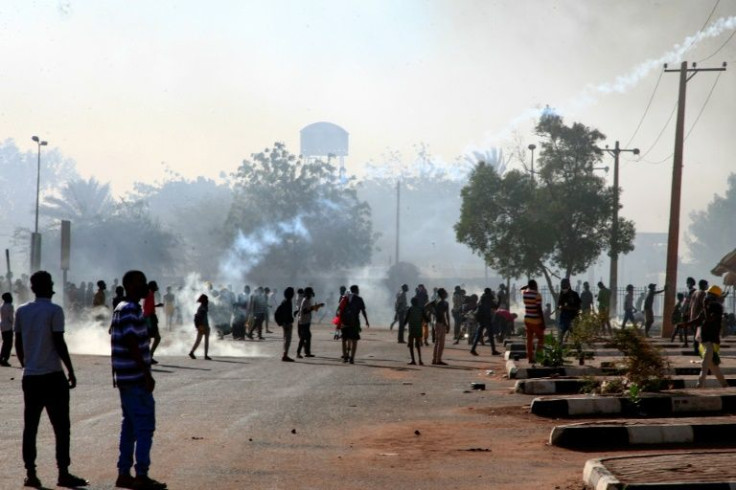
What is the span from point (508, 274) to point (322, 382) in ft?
110

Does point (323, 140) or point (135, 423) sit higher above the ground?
point (323, 140)

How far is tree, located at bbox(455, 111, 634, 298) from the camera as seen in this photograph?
165 ft

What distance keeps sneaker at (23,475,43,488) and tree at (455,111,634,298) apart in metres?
42.3

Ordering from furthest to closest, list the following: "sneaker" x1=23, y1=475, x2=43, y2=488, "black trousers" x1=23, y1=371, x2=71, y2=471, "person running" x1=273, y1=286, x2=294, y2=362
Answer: "person running" x1=273, y1=286, x2=294, y2=362
"black trousers" x1=23, y1=371, x2=71, y2=471
"sneaker" x1=23, y1=475, x2=43, y2=488

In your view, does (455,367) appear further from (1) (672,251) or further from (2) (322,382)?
(1) (672,251)

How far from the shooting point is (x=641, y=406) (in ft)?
45.7

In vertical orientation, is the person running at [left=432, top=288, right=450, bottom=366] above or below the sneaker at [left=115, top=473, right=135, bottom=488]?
above

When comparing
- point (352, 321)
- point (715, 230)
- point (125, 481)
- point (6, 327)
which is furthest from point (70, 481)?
point (715, 230)

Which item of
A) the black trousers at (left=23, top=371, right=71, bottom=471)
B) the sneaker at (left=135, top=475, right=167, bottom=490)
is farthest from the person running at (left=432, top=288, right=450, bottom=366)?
the sneaker at (left=135, top=475, right=167, bottom=490)

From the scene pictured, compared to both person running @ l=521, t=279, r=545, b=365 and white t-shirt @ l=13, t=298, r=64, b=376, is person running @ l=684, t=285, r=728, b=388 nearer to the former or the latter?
person running @ l=521, t=279, r=545, b=365

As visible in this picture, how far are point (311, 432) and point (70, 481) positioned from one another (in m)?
3.95

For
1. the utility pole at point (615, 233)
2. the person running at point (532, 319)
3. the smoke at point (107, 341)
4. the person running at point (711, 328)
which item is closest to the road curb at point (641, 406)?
the person running at point (711, 328)

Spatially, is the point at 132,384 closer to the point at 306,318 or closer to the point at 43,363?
the point at 43,363

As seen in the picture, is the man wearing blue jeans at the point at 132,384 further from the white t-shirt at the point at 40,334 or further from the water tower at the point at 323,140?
the water tower at the point at 323,140
